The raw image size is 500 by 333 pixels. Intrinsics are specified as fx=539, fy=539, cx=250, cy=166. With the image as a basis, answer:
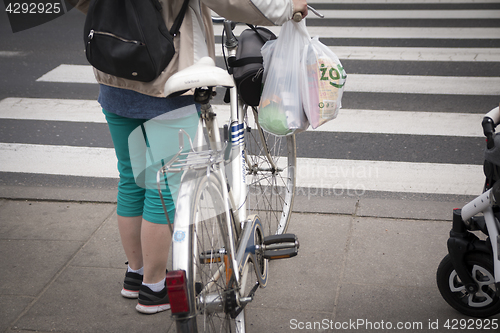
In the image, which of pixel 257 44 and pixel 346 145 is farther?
pixel 346 145

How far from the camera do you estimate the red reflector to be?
1813 millimetres

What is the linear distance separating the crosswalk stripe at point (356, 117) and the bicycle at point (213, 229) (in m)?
2.60

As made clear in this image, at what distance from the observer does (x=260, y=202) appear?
365 cm

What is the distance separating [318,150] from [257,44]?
7.98ft

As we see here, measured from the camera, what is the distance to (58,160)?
5074mm

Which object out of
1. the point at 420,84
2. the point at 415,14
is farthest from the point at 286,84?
the point at 415,14

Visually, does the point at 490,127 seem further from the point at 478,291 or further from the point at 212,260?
the point at 212,260

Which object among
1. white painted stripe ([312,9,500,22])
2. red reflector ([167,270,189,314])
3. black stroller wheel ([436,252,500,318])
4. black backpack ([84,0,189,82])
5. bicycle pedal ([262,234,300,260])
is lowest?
black stroller wheel ([436,252,500,318])

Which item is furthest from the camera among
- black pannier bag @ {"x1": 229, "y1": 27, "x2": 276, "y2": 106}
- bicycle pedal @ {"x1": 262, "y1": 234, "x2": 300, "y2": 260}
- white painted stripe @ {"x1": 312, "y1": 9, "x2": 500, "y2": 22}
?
white painted stripe @ {"x1": 312, "y1": 9, "x2": 500, "y2": 22}

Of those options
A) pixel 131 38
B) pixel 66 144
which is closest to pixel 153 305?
pixel 131 38

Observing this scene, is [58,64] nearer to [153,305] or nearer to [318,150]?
[318,150]

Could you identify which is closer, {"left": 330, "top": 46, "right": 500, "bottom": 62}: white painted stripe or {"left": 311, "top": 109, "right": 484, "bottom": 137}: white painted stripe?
{"left": 311, "top": 109, "right": 484, "bottom": 137}: white painted stripe

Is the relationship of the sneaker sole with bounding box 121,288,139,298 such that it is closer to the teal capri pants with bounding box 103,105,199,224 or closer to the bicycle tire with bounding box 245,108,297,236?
the teal capri pants with bounding box 103,105,199,224

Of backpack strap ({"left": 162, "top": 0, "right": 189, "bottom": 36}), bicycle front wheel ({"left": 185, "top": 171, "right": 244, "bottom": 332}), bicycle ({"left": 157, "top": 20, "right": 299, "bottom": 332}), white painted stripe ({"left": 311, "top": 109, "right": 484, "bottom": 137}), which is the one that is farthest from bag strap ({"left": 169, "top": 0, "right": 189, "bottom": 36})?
white painted stripe ({"left": 311, "top": 109, "right": 484, "bottom": 137})
